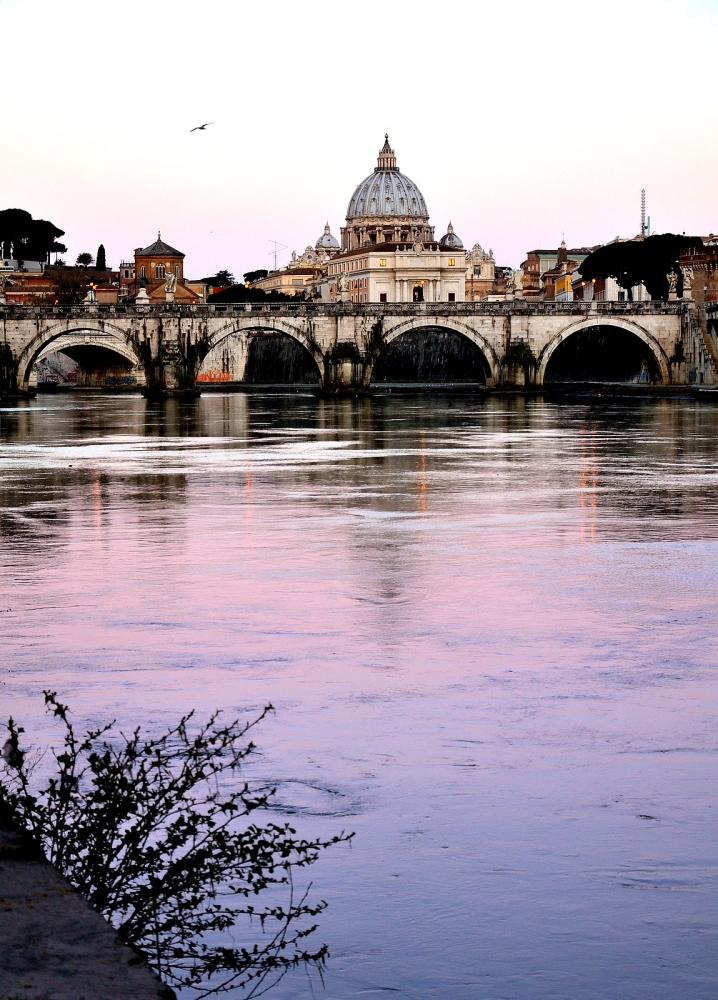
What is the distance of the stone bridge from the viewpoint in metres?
77.6

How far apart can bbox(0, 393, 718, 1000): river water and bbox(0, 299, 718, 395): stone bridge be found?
54.4 meters

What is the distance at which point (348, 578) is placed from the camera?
560 inches

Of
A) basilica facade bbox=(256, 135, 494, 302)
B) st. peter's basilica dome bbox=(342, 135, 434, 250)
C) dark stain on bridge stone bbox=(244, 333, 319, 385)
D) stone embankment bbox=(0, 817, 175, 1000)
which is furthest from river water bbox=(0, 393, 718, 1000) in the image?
st. peter's basilica dome bbox=(342, 135, 434, 250)

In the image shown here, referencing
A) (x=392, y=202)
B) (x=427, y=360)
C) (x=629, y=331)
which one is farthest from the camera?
(x=392, y=202)

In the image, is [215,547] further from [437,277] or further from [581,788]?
→ [437,277]

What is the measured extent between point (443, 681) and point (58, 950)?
5855mm

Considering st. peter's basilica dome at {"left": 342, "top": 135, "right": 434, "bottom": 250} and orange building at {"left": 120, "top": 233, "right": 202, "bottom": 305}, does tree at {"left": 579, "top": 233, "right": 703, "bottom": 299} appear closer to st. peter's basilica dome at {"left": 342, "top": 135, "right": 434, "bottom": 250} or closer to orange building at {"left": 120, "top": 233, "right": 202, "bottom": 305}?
→ orange building at {"left": 120, "top": 233, "right": 202, "bottom": 305}

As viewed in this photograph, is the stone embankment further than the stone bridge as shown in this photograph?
No

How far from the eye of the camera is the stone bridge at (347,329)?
254ft

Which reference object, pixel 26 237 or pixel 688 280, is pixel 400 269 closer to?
pixel 26 237

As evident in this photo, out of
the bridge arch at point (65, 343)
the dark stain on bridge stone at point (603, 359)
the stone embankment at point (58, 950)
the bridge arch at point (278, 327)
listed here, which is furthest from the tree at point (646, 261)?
the stone embankment at point (58, 950)

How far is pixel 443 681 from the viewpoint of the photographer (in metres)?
9.91

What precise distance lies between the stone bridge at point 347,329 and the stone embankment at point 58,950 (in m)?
73.7

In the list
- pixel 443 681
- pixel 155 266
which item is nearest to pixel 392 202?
pixel 155 266
